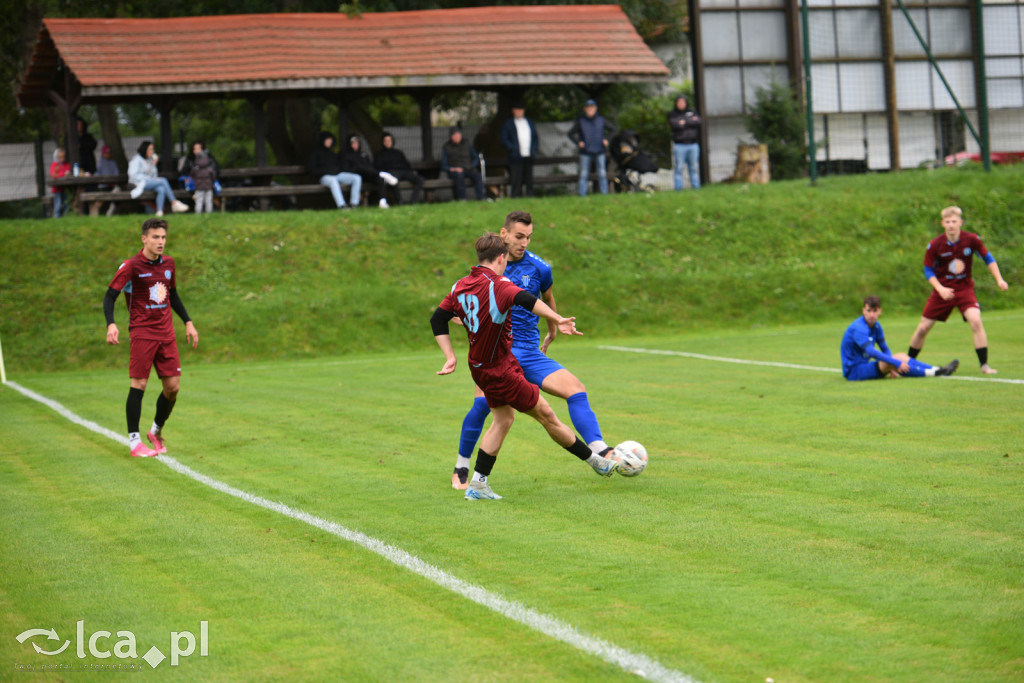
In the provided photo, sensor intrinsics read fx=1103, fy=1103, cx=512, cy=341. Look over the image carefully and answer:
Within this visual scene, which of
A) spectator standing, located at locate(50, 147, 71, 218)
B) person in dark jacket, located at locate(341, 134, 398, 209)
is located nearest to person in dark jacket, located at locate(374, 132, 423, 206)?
person in dark jacket, located at locate(341, 134, 398, 209)

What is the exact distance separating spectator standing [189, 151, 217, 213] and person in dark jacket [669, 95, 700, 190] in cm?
1139

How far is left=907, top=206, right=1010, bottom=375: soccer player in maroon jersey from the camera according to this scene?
13.8 metres

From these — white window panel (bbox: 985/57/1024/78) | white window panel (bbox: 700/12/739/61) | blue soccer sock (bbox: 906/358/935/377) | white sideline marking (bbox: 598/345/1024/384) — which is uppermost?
white window panel (bbox: 700/12/739/61)

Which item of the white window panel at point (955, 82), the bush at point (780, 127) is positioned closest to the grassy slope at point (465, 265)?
the bush at point (780, 127)

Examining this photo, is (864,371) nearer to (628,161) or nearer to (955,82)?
(628,161)

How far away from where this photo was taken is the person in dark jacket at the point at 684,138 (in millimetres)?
27797

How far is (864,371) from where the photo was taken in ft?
45.1

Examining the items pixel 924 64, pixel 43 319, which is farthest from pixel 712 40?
pixel 43 319

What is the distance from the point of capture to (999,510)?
6906mm

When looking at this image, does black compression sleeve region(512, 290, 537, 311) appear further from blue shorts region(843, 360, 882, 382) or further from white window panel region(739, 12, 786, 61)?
white window panel region(739, 12, 786, 61)

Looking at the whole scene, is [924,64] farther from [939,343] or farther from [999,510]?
[999,510]

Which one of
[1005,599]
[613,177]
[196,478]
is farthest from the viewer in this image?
[613,177]

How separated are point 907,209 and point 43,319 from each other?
66.6ft

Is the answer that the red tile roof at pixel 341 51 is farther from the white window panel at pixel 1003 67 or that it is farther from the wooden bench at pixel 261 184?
the white window panel at pixel 1003 67
